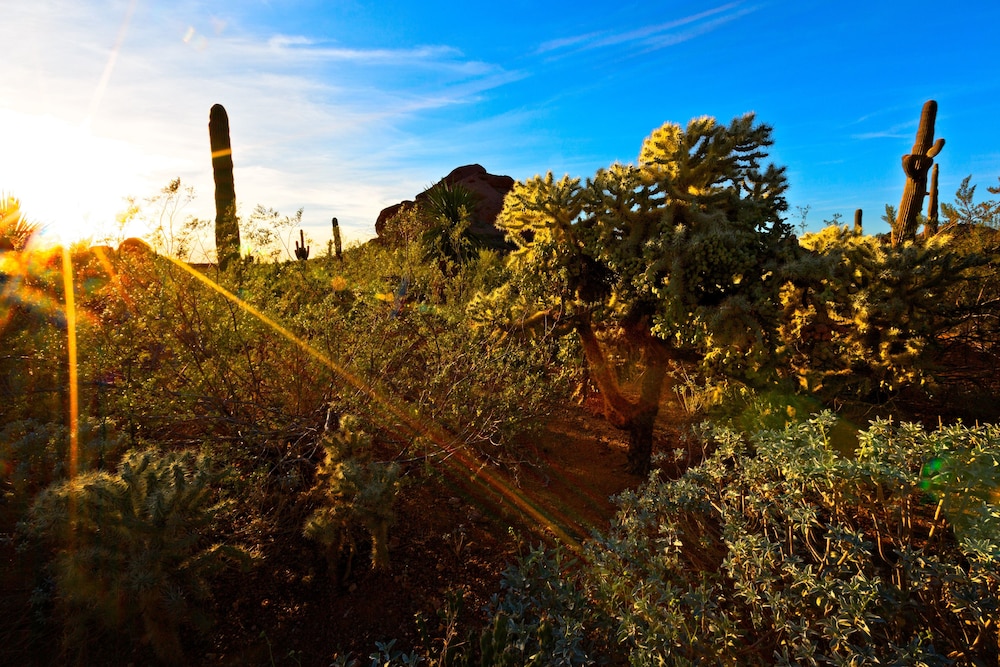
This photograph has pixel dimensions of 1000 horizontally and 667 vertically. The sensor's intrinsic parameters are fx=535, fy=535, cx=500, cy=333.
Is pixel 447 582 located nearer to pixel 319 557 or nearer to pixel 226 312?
pixel 319 557

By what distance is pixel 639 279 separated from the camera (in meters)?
4.46

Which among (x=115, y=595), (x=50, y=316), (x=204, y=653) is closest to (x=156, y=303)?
(x=50, y=316)

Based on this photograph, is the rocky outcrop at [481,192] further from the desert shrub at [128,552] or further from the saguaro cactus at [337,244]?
the desert shrub at [128,552]

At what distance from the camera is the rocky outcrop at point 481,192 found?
70.0 ft

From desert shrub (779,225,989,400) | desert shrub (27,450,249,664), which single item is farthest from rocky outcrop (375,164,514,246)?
desert shrub (27,450,249,664)

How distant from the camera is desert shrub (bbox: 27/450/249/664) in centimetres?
243

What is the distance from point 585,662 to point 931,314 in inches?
169

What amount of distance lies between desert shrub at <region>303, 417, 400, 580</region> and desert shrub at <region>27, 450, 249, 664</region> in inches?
24.1

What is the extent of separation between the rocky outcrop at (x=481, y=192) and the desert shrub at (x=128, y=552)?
1734cm

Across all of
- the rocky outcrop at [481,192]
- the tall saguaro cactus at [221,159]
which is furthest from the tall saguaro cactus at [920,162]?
the rocky outcrop at [481,192]

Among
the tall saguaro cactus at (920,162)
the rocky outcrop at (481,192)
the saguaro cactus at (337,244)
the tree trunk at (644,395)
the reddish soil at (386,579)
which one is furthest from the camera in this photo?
the rocky outcrop at (481,192)

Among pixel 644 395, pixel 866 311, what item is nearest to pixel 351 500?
pixel 644 395

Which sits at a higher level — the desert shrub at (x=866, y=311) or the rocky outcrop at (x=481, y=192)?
the rocky outcrop at (x=481, y=192)

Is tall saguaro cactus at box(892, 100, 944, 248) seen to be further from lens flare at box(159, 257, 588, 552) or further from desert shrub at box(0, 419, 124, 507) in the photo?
desert shrub at box(0, 419, 124, 507)
